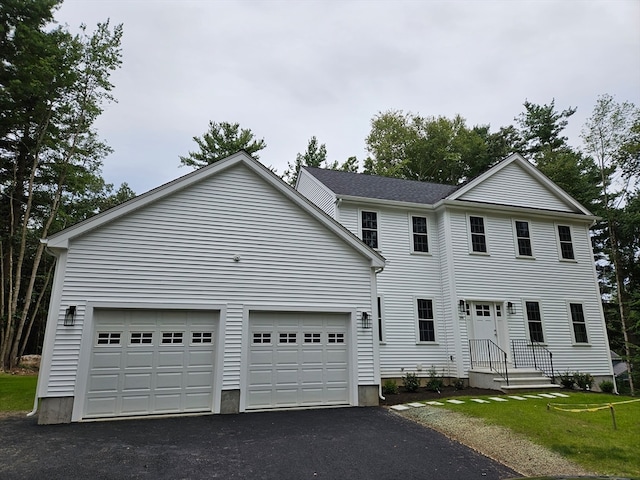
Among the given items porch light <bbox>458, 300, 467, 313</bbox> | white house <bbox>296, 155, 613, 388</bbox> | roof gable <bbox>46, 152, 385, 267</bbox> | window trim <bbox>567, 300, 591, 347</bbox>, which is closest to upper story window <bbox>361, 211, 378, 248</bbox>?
white house <bbox>296, 155, 613, 388</bbox>

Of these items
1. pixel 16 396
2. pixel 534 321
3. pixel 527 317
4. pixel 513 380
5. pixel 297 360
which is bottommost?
pixel 16 396

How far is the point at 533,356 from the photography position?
13.6 meters

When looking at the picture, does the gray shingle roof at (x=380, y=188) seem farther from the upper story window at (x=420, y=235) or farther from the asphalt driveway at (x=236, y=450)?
the asphalt driveway at (x=236, y=450)

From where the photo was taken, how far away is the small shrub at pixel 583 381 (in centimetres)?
1302

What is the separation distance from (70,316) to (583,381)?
15.7 meters

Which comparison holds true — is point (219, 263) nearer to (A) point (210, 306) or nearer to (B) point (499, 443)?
(A) point (210, 306)

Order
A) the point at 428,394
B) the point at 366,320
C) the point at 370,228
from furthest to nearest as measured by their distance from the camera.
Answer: the point at 370,228 → the point at 428,394 → the point at 366,320

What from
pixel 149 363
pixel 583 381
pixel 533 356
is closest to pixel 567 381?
pixel 583 381

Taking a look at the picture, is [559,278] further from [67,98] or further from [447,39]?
[67,98]

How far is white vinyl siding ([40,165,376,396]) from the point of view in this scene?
26.9ft

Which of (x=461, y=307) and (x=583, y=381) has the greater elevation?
(x=461, y=307)

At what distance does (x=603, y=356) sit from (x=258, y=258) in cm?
1410

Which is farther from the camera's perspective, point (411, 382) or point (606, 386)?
point (606, 386)

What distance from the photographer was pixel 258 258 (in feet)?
31.6
